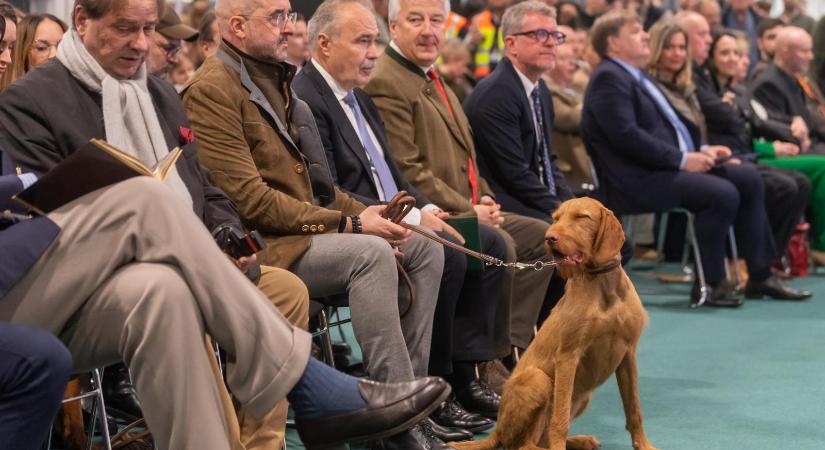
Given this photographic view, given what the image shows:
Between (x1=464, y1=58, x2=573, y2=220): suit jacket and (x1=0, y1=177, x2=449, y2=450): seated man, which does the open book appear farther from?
(x1=464, y1=58, x2=573, y2=220): suit jacket

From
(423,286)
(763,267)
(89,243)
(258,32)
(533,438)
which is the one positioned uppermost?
(258,32)

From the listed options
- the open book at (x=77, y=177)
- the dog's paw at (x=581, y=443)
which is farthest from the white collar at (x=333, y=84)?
the open book at (x=77, y=177)

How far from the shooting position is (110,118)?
360 cm

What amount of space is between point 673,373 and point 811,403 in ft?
2.33

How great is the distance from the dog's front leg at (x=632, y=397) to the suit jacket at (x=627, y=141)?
320cm

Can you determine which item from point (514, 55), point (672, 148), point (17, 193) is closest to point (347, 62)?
point (514, 55)

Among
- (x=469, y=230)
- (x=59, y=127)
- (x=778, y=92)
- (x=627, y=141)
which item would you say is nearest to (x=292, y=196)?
(x=469, y=230)

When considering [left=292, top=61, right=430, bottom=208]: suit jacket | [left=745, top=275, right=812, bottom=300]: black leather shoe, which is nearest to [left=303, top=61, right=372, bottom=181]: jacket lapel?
[left=292, top=61, right=430, bottom=208]: suit jacket

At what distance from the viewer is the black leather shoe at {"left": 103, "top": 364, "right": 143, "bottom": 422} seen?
439 cm

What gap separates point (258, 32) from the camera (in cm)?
425

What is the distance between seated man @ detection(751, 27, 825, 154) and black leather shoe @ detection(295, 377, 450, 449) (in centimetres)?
607

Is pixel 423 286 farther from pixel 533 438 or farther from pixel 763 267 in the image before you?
pixel 763 267

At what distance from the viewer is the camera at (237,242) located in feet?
11.2

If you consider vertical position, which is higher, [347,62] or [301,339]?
[347,62]
